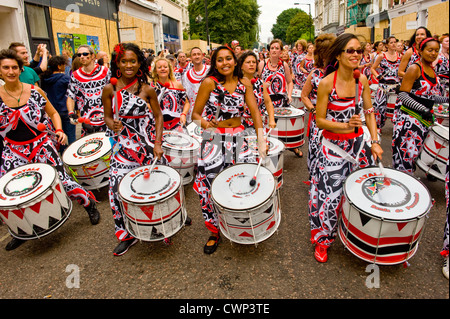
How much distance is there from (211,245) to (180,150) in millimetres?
1463

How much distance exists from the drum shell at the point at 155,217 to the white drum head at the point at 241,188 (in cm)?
41

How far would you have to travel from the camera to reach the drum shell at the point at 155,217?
8.96 feet

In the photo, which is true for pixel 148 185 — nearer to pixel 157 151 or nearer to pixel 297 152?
pixel 157 151

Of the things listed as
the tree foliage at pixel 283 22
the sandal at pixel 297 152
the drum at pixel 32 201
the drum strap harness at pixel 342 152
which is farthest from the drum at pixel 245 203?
the tree foliage at pixel 283 22

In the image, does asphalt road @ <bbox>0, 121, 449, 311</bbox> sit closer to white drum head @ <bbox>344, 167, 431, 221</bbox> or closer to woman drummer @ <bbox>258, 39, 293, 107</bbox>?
white drum head @ <bbox>344, 167, 431, 221</bbox>

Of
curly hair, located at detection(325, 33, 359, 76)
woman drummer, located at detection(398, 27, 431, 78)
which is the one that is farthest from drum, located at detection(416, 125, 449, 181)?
curly hair, located at detection(325, 33, 359, 76)

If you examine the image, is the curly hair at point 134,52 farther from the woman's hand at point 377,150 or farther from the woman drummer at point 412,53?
the woman drummer at point 412,53

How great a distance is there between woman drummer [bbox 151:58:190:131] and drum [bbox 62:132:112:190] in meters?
1.00

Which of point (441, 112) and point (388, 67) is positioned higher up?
point (388, 67)

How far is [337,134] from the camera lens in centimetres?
280

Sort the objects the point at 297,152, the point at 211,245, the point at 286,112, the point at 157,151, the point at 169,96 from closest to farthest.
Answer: the point at 157,151 → the point at 211,245 → the point at 169,96 → the point at 286,112 → the point at 297,152

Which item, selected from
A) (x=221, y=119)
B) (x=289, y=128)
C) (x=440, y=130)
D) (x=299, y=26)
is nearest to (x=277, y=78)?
(x=289, y=128)

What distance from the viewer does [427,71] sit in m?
3.64
